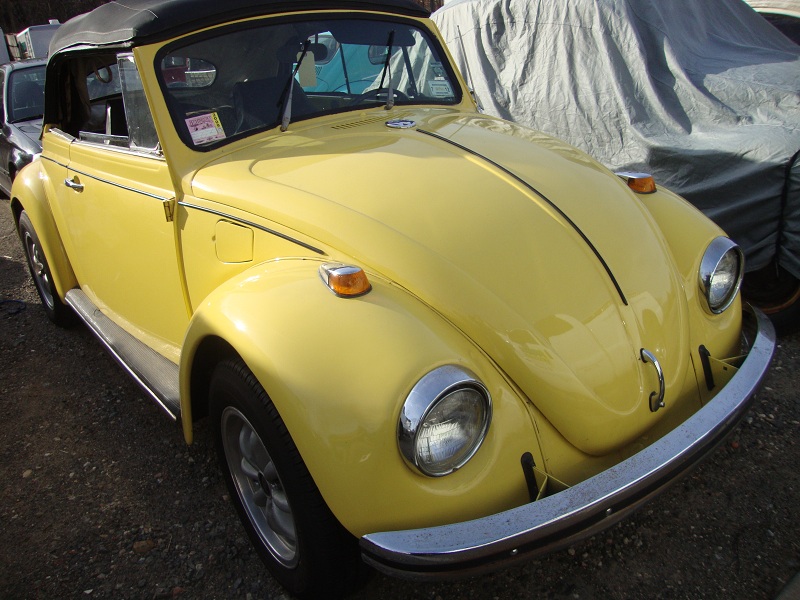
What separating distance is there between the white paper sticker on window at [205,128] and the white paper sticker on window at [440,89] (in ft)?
4.02

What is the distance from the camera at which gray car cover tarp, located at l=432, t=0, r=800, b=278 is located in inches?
151

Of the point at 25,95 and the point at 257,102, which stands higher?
the point at 257,102

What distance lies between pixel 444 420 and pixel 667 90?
14.0 feet

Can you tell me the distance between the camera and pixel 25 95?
6.80 metres

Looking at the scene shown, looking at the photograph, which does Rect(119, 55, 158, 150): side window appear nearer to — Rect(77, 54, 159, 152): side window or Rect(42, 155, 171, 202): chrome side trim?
Rect(77, 54, 159, 152): side window

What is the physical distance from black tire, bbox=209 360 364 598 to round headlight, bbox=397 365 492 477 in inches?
14.3

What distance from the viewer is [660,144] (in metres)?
4.44

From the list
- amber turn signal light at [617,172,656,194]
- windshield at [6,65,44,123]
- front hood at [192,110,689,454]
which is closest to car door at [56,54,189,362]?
front hood at [192,110,689,454]

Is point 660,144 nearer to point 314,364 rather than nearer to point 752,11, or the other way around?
point 752,11

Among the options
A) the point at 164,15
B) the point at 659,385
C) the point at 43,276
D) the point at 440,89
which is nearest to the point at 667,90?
the point at 440,89

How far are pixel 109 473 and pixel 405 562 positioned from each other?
1884mm

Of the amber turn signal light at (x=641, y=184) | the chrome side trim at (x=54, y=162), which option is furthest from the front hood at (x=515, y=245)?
the chrome side trim at (x=54, y=162)

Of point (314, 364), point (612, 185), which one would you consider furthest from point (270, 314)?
point (612, 185)

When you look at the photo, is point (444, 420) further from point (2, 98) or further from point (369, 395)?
point (2, 98)
